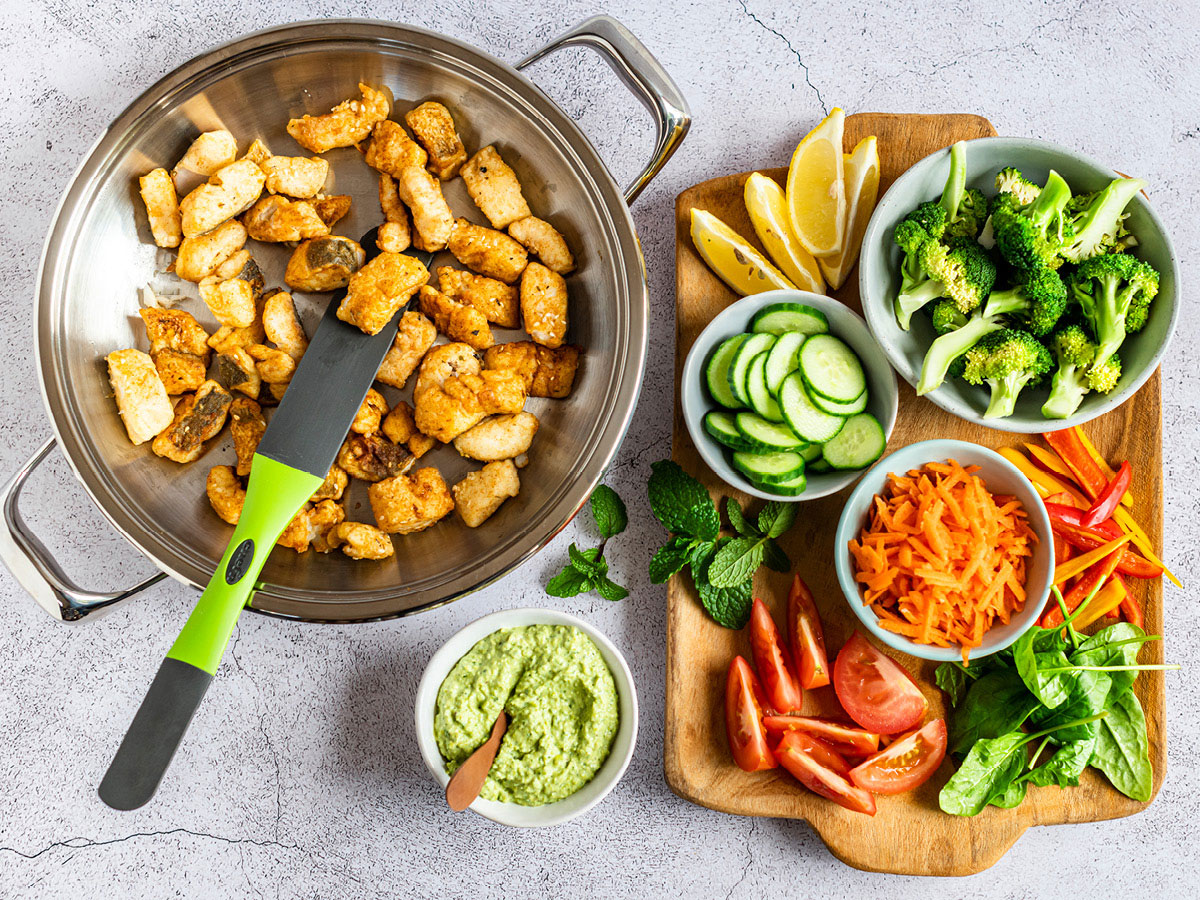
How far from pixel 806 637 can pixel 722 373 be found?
0.89 metres

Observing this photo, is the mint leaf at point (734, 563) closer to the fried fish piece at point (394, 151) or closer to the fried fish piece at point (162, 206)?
the fried fish piece at point (394, 151)

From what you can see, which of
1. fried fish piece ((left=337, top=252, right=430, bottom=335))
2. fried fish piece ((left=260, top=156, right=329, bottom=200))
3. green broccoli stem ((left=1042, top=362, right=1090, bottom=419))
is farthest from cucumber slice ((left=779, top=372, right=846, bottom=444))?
fried fish piece ((left=260, top=156, right=329, bottom=200))

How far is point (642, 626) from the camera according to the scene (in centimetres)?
277

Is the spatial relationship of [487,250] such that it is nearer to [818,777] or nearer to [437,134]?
[437,134]

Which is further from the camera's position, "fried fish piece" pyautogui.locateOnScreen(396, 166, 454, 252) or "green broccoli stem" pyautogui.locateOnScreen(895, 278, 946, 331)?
"fried fish piece" pyautogui.locateOnScreen(396, 166, 454, 252)

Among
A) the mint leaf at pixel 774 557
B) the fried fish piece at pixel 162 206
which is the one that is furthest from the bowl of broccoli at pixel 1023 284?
the fried fish piece at pixel 162 206

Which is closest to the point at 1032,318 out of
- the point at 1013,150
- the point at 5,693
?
the point at 1013,150

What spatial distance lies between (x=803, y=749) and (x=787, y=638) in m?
0.35

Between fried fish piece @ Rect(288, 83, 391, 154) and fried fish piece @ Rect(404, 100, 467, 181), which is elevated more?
fried fish piece @ Rect(288, 83, 391, 154)

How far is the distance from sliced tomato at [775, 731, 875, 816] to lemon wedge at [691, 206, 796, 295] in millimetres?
1462

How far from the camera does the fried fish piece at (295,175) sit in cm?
263

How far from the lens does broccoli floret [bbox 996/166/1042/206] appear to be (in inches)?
94.5

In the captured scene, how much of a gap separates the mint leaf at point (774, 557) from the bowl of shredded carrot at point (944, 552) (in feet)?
0.60

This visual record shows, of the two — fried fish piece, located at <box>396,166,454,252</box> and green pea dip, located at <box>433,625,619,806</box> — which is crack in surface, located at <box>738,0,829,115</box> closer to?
fried fish piece, located at <box>396,166,454,252</box>
